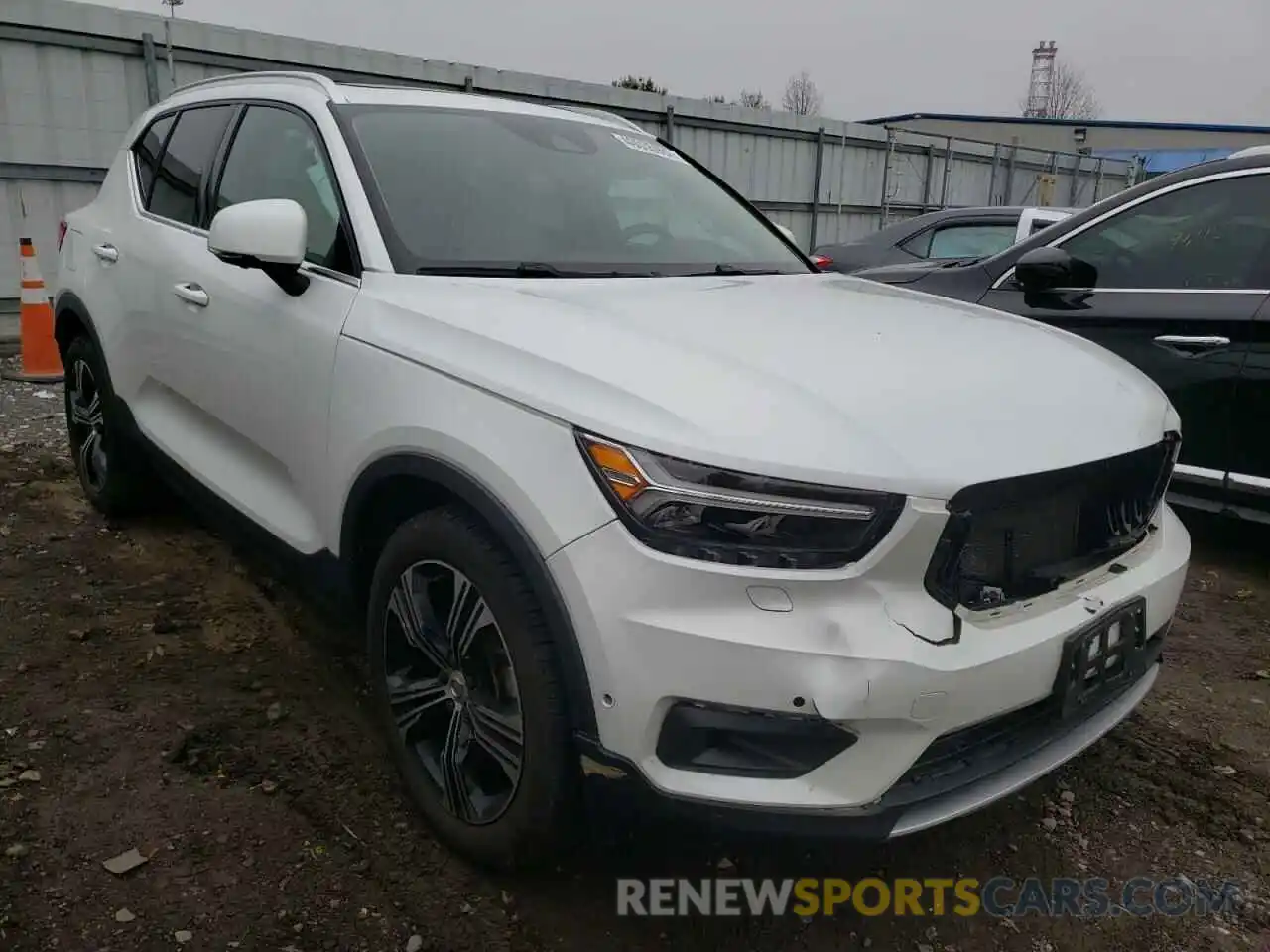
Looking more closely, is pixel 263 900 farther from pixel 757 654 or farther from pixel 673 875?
pixel 757 654

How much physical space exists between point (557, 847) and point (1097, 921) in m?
1.20

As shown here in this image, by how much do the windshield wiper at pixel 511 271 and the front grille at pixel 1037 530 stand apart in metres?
1.25

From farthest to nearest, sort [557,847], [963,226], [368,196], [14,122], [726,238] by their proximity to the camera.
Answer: [14,122] → [963,226] → [726,238] → [368,196] → [557,847]

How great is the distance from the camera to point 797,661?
5.31ft

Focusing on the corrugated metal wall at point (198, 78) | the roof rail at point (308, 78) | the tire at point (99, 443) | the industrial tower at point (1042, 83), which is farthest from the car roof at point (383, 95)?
the industrial tower at point (1042, 83)

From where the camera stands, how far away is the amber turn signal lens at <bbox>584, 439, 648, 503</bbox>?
1.69 m

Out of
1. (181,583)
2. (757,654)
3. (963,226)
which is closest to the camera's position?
(757,654)

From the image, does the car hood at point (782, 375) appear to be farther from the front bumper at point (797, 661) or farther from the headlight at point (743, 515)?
the front bumper at point (797, 661)

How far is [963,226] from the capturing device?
738cm

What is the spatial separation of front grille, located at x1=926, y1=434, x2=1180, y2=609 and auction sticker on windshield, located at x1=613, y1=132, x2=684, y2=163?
6.55 ft

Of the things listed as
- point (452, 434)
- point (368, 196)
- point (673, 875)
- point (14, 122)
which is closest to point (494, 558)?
point (452, 434)

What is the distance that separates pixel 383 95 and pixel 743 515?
6.55 feet

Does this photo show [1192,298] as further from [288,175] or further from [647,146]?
[288,175]

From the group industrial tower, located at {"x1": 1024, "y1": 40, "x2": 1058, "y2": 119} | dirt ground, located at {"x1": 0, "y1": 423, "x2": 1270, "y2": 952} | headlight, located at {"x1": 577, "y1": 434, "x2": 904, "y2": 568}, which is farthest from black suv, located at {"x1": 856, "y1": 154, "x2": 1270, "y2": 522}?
industrial tower, located at {"x1": 1024, "y1": 40, "x2": 1058, "y2": 119}
